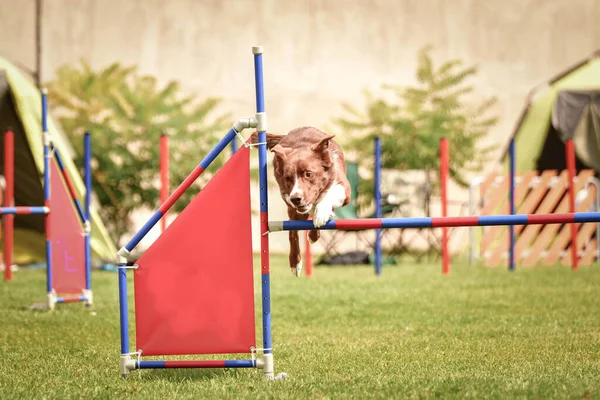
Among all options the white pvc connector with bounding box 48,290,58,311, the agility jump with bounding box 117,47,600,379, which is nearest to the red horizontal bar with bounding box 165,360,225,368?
the agility jump with bounding box 117,47,600,379

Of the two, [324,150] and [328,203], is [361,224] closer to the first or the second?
[328,203]

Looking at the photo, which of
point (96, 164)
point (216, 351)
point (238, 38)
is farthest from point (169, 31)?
point (216, 351)

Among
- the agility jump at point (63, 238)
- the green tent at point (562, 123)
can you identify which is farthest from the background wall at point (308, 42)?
the agility jump at point (63, 238)

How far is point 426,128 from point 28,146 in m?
8.24

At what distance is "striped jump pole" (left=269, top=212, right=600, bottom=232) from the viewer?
4.23 m

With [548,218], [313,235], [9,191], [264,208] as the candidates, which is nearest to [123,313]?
[264,208]

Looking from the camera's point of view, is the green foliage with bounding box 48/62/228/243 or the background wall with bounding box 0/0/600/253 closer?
the green foliage with bounding box 48/62/228/243

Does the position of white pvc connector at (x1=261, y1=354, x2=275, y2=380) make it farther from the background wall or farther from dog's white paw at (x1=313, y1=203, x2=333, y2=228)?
the background wall

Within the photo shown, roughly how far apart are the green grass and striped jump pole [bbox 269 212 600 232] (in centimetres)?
79

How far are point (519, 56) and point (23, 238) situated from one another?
44.3ft

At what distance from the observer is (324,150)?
15.0 feet

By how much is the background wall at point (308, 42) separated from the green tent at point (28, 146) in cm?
768

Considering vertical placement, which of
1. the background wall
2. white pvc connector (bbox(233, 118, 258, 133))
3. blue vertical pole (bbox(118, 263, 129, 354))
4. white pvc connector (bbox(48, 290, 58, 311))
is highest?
the background wall

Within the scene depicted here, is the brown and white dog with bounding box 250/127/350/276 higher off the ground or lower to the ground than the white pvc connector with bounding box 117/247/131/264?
higher
